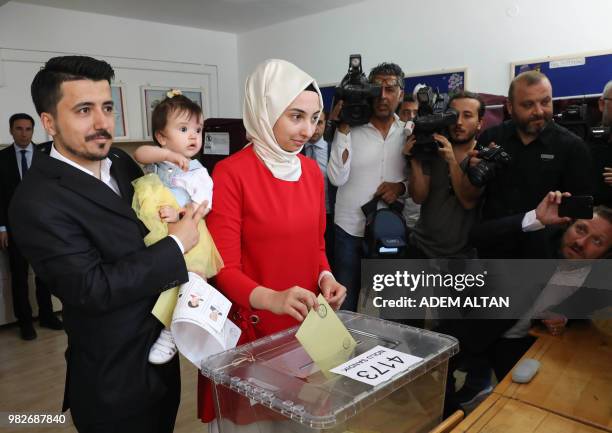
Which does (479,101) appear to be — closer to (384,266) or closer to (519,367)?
(384,266)

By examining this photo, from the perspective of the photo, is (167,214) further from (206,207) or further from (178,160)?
(178,160)

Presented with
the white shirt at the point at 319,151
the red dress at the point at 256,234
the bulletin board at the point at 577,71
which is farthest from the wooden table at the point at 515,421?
the bulletin board at the point at 577,71

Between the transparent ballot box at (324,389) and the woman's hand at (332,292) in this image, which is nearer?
the transparent ballot box at (324,389)

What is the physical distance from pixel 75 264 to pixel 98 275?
0.05m

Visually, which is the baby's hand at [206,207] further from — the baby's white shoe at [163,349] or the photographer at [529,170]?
the photographer at [529,170]

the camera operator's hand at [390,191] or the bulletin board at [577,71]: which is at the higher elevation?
the bulletin board at [577,71]

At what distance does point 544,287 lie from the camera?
167 centimetres

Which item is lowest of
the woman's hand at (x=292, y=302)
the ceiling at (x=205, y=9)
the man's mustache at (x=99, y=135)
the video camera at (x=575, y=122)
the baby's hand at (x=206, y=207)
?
the woman's hand at (x=292, y=302)

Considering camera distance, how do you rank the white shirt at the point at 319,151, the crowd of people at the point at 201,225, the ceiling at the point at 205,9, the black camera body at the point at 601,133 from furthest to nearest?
the ceiling at the point at 205,9 < the white shirt at the point at 319,151 < the black camera body at the point at 601,133 < the crowd of people at the point at 201,225

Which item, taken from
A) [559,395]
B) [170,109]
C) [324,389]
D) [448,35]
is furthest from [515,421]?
[448,35]

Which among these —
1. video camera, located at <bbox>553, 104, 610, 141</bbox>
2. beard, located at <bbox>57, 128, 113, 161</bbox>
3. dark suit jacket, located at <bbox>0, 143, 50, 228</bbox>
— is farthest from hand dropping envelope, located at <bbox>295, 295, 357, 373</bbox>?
dark suit jacket, located at <bbox>0, 143, 50, 228</bbox>

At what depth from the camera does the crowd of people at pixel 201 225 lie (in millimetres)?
1040

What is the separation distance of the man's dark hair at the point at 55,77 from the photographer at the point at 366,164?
1511 millimetres

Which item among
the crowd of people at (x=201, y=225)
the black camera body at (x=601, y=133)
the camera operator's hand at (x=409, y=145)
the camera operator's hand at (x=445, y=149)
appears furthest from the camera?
the camera operator's hand at (x=409, y=145)
